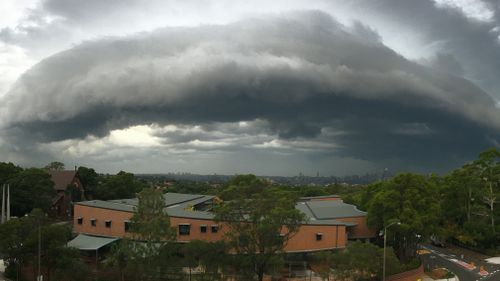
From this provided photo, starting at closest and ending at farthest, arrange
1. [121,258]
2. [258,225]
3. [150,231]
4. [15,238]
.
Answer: [150,231]
[121,258]
[258,225]
[15,238]

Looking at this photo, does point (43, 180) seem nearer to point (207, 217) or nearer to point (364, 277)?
point (207, 217)

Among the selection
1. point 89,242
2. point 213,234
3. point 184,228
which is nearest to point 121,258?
point 184,228

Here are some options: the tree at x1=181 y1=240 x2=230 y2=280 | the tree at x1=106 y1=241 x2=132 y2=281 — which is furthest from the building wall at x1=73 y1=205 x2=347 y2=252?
the tree at x1=106 y1=241 x2=132 y2=281

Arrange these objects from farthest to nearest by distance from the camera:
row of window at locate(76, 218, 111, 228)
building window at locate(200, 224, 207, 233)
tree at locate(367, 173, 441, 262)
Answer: row of window at locate(76, 218, 111, 228), tree at locate(367, 173, 441, 262), building window at locate(200, 224, 207, 233)

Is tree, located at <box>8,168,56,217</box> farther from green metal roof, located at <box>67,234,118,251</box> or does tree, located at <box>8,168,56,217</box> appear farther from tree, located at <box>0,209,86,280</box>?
tree, located at <box>0,209,86,280</box>

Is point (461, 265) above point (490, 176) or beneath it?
beneath

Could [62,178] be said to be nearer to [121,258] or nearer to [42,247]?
[42,247]

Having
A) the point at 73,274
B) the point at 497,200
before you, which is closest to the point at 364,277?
the point at 73,274
